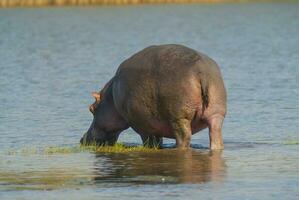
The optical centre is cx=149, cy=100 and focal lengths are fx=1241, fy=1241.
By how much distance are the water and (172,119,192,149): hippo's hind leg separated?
0.16 m

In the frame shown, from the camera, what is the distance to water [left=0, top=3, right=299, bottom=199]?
12.0 metres

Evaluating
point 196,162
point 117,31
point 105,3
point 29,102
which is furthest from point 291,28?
point 196,162

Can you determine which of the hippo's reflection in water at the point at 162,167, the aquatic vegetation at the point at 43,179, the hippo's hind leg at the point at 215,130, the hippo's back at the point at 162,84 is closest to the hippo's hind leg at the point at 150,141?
the hippo's back at the point at 162,84

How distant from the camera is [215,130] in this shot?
14469 millimetres

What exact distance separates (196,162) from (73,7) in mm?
47328

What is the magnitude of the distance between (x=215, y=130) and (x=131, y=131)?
11.9ft

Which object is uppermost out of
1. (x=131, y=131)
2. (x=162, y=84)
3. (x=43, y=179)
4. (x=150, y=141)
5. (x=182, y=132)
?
(x=162, y=84)

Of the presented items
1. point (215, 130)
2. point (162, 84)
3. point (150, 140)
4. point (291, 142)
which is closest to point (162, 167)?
point (215, 130)

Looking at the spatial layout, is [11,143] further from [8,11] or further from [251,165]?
[8,11]

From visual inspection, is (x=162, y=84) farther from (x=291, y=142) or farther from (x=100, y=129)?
(x=291, y=142)

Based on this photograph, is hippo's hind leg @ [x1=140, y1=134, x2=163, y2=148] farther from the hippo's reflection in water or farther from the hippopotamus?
the hippo's reflection in water

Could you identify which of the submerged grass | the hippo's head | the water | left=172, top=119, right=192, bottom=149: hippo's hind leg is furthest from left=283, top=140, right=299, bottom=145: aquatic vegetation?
the hippo's head

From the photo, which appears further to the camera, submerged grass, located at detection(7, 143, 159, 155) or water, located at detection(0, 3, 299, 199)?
submerged grass, located at detection(7, 143, 159, 155)

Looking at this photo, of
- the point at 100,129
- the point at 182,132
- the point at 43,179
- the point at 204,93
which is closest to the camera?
the point at 43,179
